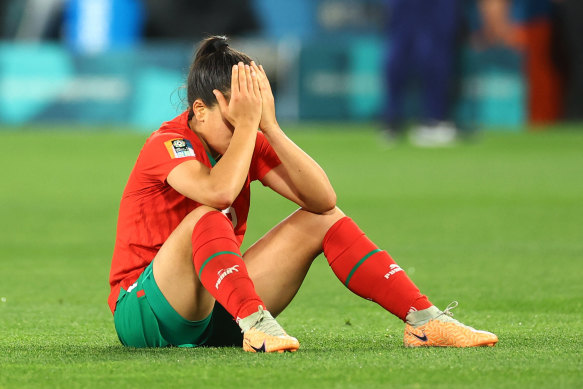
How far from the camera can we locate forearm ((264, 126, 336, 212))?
428cm

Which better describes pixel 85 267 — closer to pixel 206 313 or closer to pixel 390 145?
pixel 206 313

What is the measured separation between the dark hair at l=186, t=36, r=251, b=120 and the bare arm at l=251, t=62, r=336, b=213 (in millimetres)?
93

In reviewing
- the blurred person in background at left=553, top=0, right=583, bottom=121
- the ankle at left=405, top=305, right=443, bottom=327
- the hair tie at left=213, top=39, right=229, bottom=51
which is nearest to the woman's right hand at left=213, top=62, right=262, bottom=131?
the hair tie at left=213, top=39, right=229, bottom=51

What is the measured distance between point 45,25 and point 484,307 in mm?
16319

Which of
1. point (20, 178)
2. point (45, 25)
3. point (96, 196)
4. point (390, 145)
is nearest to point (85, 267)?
point (96, 196)

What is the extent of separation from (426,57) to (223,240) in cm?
1269

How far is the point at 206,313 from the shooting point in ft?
13.6

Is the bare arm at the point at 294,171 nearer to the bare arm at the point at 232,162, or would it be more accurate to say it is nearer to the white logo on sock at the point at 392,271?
the bare arm at the point at 232,162

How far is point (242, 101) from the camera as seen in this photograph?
4.16m

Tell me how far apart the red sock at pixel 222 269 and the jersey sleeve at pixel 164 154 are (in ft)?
0.93

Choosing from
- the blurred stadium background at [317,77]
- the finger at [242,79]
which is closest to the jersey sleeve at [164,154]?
the finger at [242,79]

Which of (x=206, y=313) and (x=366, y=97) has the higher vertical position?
(x=206, y=313)

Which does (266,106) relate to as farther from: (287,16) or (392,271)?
(287,16)

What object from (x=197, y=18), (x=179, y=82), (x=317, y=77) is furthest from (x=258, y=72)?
(x=197, y=18)
